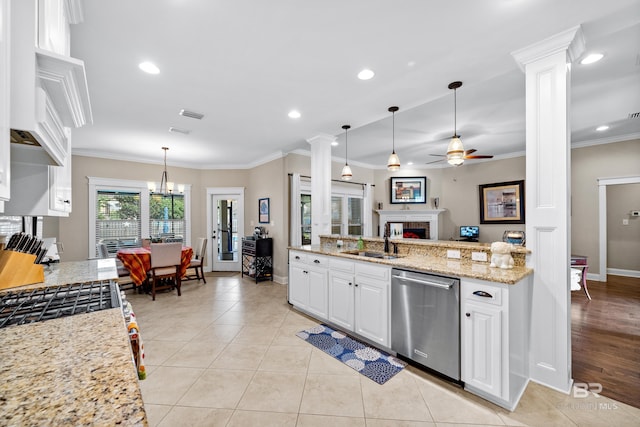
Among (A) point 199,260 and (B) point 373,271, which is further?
(A) point 199,260

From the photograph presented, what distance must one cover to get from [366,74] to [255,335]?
115 inches

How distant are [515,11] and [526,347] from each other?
2425mm

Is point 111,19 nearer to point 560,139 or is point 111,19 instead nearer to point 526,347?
point 560,139

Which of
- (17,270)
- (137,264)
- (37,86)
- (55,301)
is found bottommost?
(137,264)

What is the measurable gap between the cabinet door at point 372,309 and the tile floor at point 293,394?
40cm

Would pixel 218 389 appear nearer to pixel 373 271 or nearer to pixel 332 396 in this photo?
pixel 332 396

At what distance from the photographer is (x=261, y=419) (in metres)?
1.77

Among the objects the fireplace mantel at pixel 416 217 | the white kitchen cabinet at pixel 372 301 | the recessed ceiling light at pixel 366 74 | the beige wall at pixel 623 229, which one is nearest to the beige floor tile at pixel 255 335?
the white kitchen cabinet at pixel 372 301

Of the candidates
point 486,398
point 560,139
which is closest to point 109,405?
point 486,398

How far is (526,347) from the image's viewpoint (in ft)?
7.00

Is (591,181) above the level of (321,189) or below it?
above

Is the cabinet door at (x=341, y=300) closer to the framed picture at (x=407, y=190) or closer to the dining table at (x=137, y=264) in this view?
the dining table at (x=137, y=264)

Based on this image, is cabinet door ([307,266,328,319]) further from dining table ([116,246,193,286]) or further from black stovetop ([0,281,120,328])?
dining table ([116,246,193,286])

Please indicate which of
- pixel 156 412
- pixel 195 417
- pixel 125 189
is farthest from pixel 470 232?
pixel 125 189
